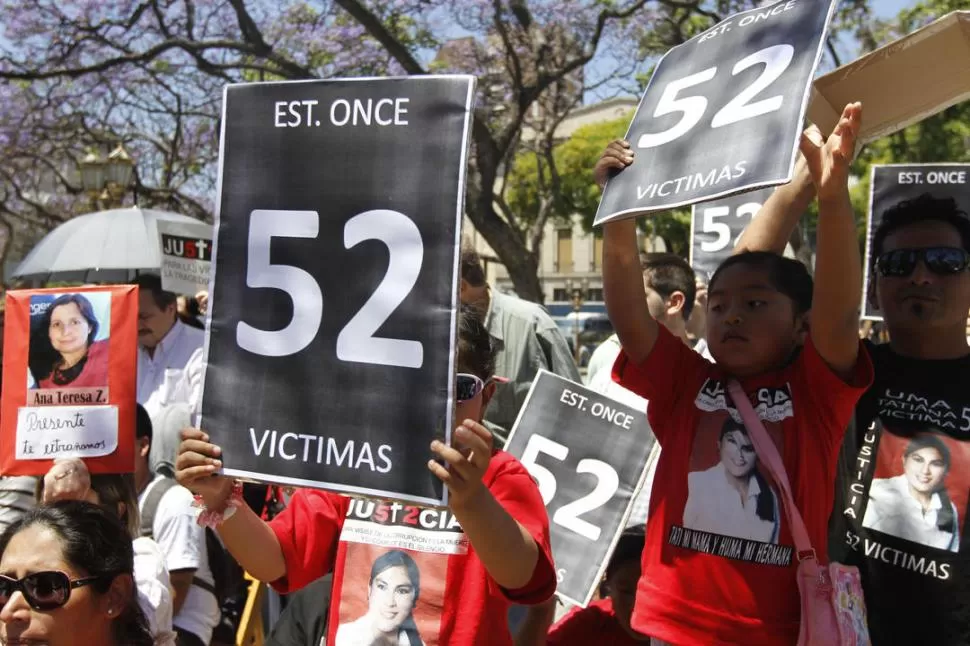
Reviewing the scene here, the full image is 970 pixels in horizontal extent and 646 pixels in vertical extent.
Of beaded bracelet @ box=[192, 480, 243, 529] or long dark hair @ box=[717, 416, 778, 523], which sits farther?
long dark hair @ box=[717, 416, 778, 523]

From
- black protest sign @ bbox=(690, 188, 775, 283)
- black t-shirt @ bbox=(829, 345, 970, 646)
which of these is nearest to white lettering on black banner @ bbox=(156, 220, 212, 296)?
black protest sign @ bbox=(690, 188, 775, 283)

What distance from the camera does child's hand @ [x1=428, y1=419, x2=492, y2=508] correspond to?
2.05 meters

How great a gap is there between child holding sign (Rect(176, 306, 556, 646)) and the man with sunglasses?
883 millimetres

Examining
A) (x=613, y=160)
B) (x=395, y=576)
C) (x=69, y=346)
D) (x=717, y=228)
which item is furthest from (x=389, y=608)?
(x=717, y=228)

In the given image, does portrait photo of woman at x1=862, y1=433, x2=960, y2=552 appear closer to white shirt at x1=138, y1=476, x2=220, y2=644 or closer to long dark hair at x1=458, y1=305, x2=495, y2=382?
long dark hair at x1=458, y1=305, x2=495, y2=382

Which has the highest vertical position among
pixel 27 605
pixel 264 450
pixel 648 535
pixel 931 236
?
pixel 931 236

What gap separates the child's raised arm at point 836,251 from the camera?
2.38 m

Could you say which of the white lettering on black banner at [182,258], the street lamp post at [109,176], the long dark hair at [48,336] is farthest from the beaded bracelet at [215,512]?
the street lamp post at [109,176]

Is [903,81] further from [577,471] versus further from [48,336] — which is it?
[48,336]

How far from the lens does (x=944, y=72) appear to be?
2.69 meters

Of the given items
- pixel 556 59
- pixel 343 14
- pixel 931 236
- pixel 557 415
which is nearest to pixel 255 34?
pixel 343 14

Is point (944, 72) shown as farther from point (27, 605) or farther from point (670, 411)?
point (27, 605)

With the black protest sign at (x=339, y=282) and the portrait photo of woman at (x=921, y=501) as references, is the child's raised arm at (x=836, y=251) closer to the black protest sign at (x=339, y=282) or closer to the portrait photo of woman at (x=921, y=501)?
the portrait photo of woman at (x=921, y=501)

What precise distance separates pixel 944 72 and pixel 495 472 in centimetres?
148
